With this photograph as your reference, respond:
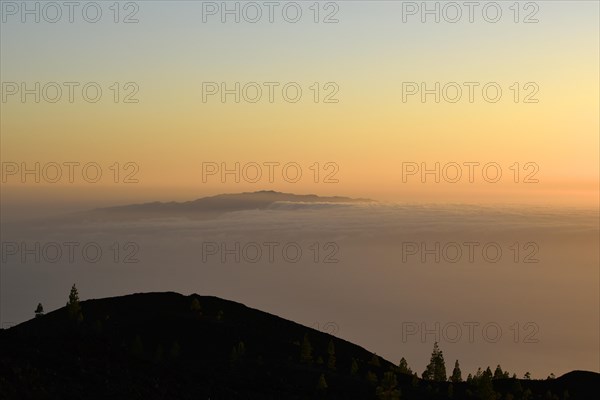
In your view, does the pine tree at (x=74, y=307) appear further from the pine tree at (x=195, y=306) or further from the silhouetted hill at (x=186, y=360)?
the pine tree at (x=195, y=306)

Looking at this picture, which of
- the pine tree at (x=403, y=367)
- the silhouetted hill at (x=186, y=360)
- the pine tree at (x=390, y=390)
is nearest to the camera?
the silhouetted hill at (x=186, y=360)

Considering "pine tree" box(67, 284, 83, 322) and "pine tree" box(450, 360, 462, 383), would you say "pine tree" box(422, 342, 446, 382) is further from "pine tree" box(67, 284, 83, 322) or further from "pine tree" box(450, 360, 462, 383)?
"pine tree" box(67, 284, 83, 322)

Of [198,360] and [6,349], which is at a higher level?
[6,349]

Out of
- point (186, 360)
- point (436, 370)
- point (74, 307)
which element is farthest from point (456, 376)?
point (74, 307)

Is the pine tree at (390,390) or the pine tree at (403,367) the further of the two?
the pine tree at (403,367)

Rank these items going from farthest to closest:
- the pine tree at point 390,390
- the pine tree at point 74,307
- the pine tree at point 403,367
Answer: the pine tree at point 403,367, the pine tree at point 74,307, the pine tree at point 390,390

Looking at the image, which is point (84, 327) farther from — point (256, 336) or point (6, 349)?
point (6, 349)

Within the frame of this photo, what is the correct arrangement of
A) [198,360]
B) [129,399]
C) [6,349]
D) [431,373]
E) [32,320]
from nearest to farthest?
[129,399] → [6,349] → [198,360] → [32,320] → [431,373]

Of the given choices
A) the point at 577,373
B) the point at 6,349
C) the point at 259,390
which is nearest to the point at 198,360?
the point at 259,390

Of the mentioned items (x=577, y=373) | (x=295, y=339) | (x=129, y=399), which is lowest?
(x=577, y=373)

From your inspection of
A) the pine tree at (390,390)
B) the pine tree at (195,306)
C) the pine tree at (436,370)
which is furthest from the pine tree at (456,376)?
the pine tree at (390,390)
